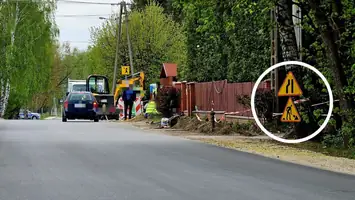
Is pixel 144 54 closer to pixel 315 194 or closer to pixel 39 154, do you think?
pixel 39 154

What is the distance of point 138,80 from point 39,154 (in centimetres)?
3244

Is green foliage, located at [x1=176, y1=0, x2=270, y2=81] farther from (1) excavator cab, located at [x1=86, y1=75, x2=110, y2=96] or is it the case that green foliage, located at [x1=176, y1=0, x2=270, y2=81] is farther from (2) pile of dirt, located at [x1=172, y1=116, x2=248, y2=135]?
(1) excavator cab, located at [x1=86, y1=75, x2=110, y2=96]

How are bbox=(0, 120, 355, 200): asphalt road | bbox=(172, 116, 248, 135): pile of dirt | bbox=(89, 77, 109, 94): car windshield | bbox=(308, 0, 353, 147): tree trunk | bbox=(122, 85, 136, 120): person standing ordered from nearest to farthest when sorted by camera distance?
1. bbox=(0, 120, 355, 200): asphalt road
2. bbox=(308, 0, 353, 147): tree trunk
3. bbox=(172, 116, 248, 135): pile of dirt
4. bbox=(122, 85, 136, 120): person standing
5. bbox=(89, 77, 109, 94): car windshield

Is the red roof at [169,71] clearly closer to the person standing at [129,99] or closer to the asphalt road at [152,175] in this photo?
the person standing at [129,99]

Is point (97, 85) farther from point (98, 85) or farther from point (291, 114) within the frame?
point (291, 114)

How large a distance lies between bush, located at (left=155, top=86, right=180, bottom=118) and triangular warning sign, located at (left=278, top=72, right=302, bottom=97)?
11599 mm

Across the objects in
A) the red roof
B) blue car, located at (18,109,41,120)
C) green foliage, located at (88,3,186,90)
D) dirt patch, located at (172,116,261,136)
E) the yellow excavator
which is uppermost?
green foliage, located at (88,3,186,90)

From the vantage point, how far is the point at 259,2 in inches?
820

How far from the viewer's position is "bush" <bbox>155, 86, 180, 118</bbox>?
3216 cm

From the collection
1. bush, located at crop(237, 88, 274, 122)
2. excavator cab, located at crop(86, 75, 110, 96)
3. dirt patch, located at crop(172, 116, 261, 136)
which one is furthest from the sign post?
excavator cab, located at crop(86, 75, 110, 96)

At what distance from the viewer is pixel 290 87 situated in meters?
20.4

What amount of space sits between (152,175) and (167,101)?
1969 centimetres

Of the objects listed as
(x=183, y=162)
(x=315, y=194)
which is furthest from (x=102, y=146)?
(x=315, y=194)

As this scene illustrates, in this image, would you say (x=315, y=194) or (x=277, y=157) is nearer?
(x=315, y=194)
